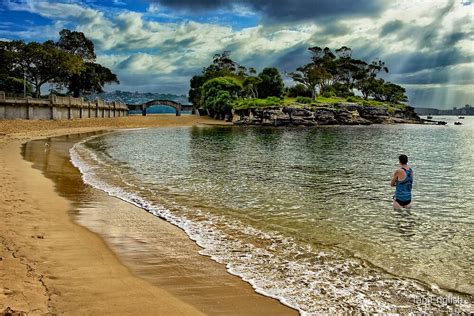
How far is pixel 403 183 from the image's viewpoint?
1265cm

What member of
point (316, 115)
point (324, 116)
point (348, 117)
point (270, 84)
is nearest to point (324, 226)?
point (316, 115)

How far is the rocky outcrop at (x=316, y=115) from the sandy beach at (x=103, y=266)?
7746cm

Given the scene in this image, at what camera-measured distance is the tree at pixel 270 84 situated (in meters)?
106

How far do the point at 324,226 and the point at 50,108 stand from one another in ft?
206

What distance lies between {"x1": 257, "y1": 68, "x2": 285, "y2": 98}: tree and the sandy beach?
9586 cm

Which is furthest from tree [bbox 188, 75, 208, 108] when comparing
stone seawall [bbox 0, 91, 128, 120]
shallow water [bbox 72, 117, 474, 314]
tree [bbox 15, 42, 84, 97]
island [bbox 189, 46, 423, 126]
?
shallow water [bbox 72, 117, 474, 314]

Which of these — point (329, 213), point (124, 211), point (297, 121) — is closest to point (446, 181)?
point (329, 213)

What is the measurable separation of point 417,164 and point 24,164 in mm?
23988

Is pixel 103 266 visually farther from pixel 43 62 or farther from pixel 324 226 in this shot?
pixel 43 62

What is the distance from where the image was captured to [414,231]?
34.3 feet

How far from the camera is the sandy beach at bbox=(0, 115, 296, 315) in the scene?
5746 mm

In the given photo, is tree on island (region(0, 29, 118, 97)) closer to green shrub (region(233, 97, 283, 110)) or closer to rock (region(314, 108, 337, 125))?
green shrub (region(233, 97, 283, 110))

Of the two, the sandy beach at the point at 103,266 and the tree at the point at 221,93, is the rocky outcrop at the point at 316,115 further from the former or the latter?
the sandy beach at the point at 103,266

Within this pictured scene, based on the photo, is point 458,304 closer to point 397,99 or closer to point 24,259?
point 24,259
